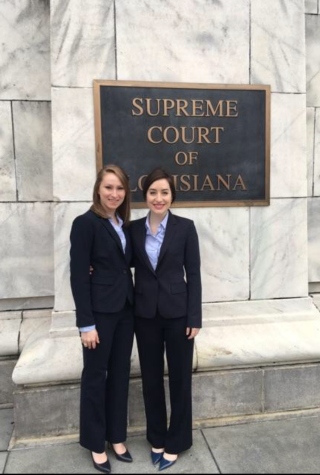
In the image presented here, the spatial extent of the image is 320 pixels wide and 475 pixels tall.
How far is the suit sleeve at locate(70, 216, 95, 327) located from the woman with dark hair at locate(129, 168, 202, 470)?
1.15ft

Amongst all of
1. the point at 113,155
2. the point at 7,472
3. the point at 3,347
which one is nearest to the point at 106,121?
the point at 113,155

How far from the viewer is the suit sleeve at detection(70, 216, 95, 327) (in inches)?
112

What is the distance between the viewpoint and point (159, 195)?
2902 mm

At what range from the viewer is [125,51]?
3.81 metres

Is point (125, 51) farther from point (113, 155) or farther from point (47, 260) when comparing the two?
point (47, 260)

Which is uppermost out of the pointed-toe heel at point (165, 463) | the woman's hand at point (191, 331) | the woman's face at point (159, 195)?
the woman's face at point (159, 195)

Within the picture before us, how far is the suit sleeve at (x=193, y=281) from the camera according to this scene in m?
3.01

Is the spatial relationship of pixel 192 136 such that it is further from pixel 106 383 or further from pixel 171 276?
pixel 106 383

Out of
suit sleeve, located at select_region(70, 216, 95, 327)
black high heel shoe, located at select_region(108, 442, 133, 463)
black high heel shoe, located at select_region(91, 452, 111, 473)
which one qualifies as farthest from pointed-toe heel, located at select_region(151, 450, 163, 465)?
suit sleeve, located at select_region(70, 216, 95, 327)

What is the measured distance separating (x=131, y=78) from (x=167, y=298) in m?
2.08

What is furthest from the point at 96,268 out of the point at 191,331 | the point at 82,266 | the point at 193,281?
the point at 191,331

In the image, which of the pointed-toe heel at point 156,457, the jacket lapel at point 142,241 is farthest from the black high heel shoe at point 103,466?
the jacket lapel at point 142,241

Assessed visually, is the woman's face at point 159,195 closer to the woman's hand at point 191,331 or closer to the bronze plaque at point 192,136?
the woman's hand at point 191,331

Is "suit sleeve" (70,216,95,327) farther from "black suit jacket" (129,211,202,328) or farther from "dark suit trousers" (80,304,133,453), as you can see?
"black suit jacket" (129,211,202,328)
